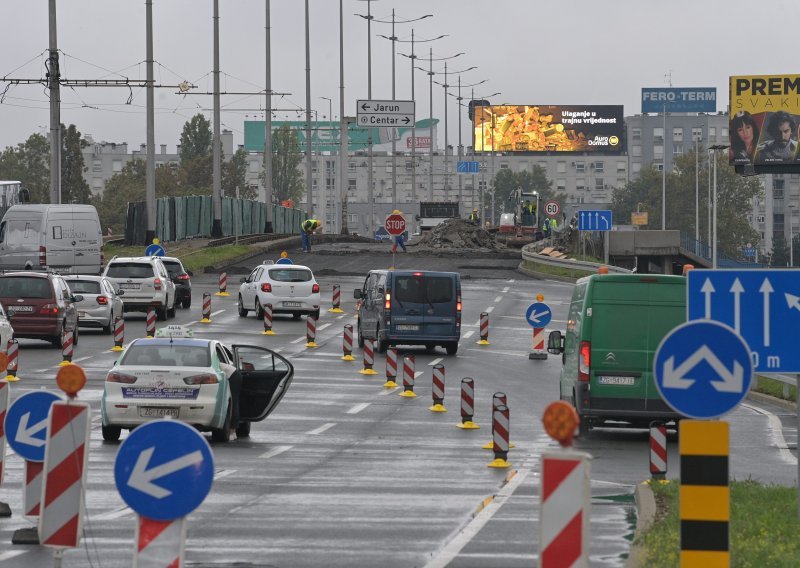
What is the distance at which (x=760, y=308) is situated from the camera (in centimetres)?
1190

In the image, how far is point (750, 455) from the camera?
2156cm

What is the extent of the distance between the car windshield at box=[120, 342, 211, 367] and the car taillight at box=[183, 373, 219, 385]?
1.06 ft

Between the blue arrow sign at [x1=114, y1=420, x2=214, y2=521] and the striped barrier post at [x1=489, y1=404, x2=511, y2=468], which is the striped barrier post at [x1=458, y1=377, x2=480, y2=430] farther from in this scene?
A: the blue arrow sign at [x1=114, y1=420, x2=214, y2=521]

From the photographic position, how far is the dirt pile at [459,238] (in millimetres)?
89500

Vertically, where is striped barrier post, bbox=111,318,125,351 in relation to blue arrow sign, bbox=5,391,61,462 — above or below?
below

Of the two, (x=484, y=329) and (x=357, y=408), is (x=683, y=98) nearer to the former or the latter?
(x=484, y=329)

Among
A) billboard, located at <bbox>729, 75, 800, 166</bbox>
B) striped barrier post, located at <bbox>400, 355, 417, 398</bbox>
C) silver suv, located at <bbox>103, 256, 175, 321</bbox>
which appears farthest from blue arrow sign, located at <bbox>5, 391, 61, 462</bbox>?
billboard, located at <bbox>729, 75, 800, 166</bbox>

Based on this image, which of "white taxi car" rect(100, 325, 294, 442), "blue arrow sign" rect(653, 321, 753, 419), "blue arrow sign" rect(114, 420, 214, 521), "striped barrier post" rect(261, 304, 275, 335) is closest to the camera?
"blue arrow sign" rect(114, 420, 214, 521)

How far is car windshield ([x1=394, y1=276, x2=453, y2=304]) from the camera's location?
125 ft

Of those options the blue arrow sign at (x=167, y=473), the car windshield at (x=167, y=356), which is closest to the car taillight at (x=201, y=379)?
the car windshield at (x=167, y=356)

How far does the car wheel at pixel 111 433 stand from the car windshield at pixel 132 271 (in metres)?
24.1

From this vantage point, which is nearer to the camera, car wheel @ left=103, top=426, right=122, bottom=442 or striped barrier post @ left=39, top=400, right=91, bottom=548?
striped barrier post @ left=39, top=400, right=91, bottom=548

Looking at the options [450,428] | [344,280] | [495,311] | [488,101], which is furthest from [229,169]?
[450,428]

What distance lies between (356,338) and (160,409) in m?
21.8
